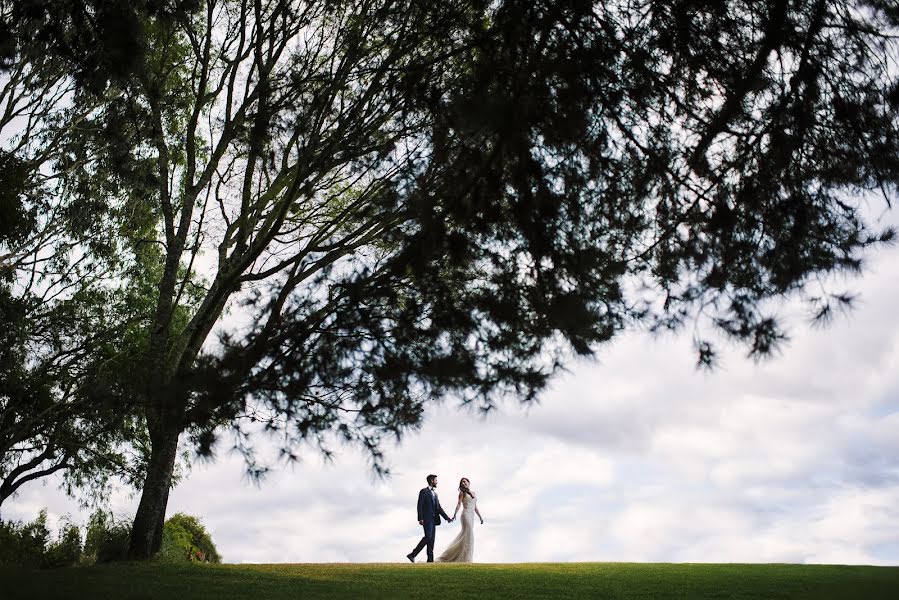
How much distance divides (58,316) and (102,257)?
1.46m

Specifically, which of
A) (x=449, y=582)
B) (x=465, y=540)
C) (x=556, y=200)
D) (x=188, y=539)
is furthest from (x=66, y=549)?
(x=556, y=200)

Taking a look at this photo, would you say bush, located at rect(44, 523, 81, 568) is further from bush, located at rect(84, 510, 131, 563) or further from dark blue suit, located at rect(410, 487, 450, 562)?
dark blue suit, located at rect(410, 487, 450, 562)

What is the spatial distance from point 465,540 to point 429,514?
830mm

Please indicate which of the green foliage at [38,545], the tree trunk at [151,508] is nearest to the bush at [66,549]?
the green foliage at [38,545]

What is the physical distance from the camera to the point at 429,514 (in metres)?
14.3

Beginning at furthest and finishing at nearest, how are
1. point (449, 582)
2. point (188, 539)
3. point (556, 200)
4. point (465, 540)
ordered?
point (188, 539)
point (465, 540)
point (449, 582)
point (556, 200)

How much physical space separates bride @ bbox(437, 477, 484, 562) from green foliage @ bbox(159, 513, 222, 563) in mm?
4831

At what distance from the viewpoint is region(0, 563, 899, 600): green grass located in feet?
28.3

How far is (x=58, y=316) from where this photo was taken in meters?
16.1

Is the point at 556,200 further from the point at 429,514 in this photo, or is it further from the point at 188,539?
the point at 188,539

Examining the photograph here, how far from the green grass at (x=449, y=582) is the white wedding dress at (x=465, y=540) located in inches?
109

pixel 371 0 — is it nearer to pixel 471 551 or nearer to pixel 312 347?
pixel 312 347

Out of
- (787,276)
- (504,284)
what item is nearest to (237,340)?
(504,284)

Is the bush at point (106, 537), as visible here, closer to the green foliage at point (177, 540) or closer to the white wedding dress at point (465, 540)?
the green foliage at point (177, 540)
